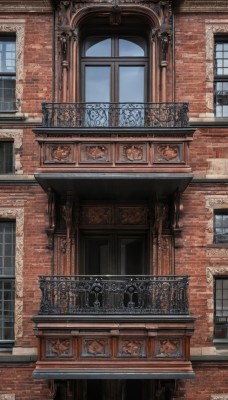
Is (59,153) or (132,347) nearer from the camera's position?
(132,347)

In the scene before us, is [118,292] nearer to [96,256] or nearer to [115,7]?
[96,256]

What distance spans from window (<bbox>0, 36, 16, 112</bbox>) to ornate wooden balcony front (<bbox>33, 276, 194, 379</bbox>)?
3.91 m

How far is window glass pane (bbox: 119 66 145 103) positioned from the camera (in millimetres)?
13703

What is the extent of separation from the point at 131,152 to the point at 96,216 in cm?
171

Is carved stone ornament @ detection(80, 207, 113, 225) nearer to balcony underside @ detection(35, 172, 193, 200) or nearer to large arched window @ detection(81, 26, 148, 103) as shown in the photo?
balcony underside @ detection(35, 172, 193, 200)

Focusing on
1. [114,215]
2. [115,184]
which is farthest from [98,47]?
[114,215]

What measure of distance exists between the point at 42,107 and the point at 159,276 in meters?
3.86

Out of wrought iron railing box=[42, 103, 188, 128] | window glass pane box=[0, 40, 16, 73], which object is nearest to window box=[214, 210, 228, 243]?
wrought iron railing box=[42, 103, 188, 128]

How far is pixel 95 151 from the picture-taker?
40.3ft

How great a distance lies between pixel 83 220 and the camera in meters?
13.3

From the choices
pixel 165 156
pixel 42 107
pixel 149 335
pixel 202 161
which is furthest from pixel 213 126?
pixel 149 335

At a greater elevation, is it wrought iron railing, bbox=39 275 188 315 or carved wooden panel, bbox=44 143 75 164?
carved wooden panel, bbox=44 143 75 164

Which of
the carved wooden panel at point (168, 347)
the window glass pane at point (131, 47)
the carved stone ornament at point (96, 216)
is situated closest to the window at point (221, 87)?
the window glass pane at point (131, 47)

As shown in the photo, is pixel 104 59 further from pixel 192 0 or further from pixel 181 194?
pixel 181 194
